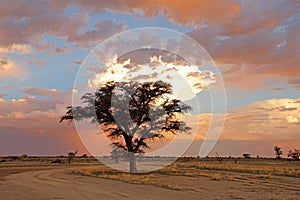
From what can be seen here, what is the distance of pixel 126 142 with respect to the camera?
43.4m

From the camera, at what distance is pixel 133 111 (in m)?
42.0

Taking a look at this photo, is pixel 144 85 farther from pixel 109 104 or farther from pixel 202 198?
pixel 202 198

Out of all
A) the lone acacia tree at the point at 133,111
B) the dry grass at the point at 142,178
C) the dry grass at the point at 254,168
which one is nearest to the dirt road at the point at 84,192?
the dry grass at the point at 142,178

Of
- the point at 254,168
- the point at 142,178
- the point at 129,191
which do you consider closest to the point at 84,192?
the point at 129,191

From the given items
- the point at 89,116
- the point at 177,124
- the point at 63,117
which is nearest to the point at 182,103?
the point at 177,124

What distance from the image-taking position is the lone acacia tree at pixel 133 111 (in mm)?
42312

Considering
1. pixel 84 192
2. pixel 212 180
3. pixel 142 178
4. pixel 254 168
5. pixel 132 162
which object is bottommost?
pixel 212 180

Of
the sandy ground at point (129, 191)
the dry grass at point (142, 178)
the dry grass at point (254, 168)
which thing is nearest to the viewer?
the sandy ground at point (129, 191)

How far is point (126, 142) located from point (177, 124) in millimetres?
5932

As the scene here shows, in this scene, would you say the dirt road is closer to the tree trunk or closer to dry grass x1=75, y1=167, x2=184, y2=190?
dry grass x1=75, y1=167, x2=184, y2=190

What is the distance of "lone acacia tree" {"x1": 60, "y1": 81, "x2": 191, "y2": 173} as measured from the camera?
4231 centimetres

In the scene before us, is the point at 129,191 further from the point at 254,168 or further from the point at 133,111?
the point at 254,168

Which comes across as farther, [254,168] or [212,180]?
[254,168]

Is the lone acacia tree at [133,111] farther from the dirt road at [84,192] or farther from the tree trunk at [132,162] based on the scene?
the dirt road at [84,192]
